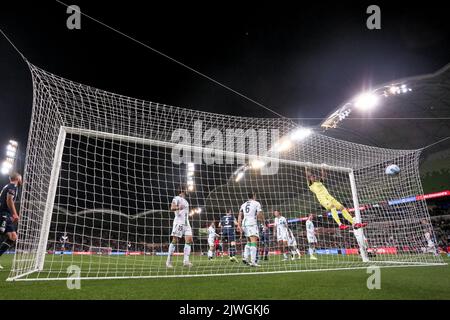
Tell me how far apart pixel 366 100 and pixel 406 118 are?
6.46 m

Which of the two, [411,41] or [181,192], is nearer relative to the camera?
[181,192]

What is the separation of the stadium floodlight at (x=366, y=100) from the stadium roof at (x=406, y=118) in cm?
61

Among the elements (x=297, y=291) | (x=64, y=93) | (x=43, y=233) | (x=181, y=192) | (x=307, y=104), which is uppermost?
(x=307, y=104)

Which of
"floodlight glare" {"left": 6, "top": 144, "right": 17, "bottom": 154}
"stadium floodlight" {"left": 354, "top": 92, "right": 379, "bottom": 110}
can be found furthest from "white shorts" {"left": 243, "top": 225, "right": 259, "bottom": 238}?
"floodlight glare" {"left": 6, "top": 144, "right": 17, "bottom": 154}

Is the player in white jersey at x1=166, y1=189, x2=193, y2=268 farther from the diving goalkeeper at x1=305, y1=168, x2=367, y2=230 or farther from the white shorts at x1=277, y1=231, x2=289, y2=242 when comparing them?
the white shorts at x1=277, y1=231, x2=289, y2=242

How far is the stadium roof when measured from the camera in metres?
20.8

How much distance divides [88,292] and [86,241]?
31.8 m

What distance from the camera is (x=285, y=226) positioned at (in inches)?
488

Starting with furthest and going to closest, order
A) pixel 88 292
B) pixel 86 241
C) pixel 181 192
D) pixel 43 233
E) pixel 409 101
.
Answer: pixel 86 241 < pixel 409 101 < pixel 181 192 < pixel 43 233 < pixel 88 292

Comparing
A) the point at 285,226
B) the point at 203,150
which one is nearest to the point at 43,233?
the point at 203,150

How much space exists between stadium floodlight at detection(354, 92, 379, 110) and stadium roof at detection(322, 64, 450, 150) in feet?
2.00

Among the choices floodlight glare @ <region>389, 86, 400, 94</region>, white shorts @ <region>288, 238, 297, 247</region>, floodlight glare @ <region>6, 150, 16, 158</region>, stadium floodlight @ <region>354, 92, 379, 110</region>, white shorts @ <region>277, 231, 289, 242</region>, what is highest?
floodlight glare @ <region>389, 86, 400, 94</region>

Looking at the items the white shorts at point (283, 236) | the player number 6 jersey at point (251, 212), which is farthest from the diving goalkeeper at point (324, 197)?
the white shorts at point (283, 236)
